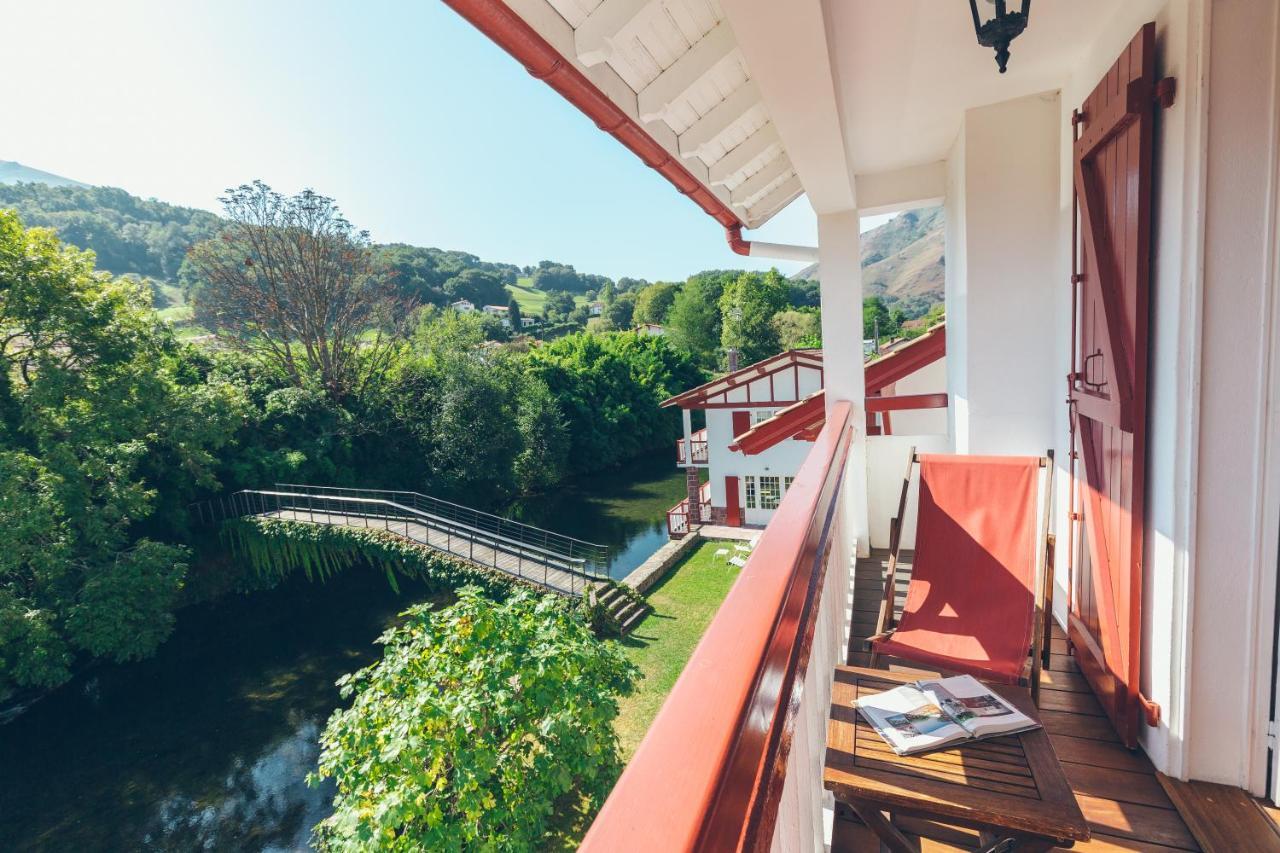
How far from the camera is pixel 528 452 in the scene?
2061 cm

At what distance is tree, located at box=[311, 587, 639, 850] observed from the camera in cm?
415

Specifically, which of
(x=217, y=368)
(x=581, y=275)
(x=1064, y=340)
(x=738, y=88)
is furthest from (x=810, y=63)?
(x=581, y=275)

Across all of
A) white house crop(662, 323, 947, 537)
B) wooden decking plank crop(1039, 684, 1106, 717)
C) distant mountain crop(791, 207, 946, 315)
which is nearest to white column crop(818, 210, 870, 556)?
wooden decking plank crop(1039, 684, 1106, 717)

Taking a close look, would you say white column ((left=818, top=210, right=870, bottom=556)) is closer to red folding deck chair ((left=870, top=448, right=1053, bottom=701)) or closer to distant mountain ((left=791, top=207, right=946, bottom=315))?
red folding deck chair ((left=870, top=448, right=1053, bottom=701))

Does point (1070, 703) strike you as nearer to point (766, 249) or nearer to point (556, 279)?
point (766, 249)

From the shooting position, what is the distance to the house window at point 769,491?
627 inches

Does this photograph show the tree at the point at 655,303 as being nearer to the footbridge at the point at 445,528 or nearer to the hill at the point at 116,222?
the hill at the point at 116,222

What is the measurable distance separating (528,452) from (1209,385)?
19744 mm

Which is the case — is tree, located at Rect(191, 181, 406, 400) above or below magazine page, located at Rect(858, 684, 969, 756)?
above

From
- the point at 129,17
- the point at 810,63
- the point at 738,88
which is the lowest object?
the point at 810,63

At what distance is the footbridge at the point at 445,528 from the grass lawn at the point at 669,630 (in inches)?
52.3

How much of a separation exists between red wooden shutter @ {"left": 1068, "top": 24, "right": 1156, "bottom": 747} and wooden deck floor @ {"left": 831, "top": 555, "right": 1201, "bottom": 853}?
0.07 metres

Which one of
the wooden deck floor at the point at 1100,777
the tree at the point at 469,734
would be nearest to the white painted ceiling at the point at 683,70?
the wooden deck floor at the point at 1100,777

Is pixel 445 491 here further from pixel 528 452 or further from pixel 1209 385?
pixel 1209 385
